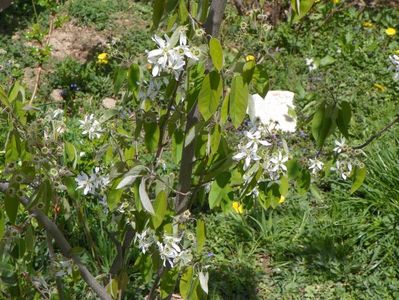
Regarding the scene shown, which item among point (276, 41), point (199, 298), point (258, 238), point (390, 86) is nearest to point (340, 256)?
point (258, 238)

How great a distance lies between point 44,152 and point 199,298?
2.23 ft

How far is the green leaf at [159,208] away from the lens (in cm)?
188

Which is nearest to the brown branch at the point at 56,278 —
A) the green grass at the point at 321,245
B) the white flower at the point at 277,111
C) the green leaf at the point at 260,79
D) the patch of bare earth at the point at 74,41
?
the green leaf at the point at 260,79

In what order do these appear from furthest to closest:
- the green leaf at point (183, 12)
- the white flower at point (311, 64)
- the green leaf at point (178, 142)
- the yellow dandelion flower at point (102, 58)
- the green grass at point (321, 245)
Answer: the white flower at point (311, 64) < the yellow dandelion flower at point (102, 58) < the green grass at point (321, 245) < the green leaf at point (178, 142) < the green leaf at point (183, 12)

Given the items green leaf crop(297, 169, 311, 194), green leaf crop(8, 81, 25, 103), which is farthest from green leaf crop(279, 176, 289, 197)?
green leaf crop(8, 81, 25, 103)

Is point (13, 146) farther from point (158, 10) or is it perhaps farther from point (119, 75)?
point (158, 10)

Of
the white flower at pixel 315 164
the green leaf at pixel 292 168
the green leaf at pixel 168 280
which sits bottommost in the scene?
the green leaf at pixel 168 280

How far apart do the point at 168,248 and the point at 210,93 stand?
627 mm

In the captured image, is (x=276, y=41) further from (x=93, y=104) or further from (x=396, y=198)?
(x=396, y=198)

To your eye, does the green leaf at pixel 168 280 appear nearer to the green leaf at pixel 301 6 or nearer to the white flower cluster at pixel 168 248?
the white flower cluster at pixel 168 248

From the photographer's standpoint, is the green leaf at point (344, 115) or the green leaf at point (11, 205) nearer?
the green leaf at point (11, 205)

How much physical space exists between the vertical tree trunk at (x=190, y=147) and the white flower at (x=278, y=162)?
25 centimetres

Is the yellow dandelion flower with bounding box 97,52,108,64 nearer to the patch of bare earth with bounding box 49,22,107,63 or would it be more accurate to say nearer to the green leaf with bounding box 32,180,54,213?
the patch of bare earth with bounding box 49,22,107,63

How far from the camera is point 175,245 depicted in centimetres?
207
